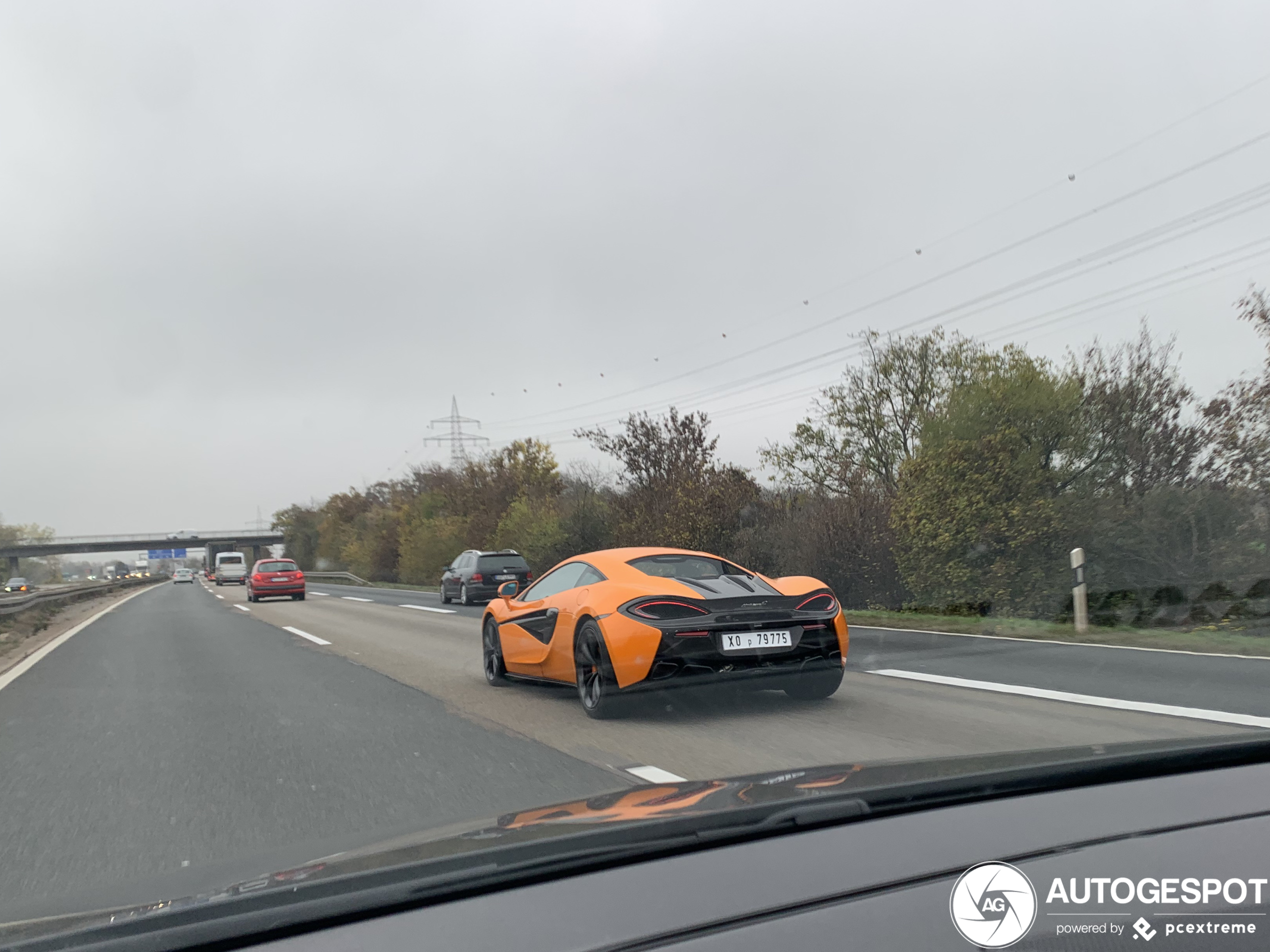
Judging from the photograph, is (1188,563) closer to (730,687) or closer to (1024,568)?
(1024,568)

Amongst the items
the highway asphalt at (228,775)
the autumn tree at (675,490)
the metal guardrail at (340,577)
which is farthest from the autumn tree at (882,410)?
the metal guardrail at (340,577)

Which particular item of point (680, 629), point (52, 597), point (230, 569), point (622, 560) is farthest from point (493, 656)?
point (230, 569)

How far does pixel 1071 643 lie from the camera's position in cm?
1176

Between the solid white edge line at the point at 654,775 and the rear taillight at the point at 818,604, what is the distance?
81.5 inches

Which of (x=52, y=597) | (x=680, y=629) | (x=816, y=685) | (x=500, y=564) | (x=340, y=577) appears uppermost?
(x=500, y=564)

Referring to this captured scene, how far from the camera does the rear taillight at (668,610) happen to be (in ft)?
22.4

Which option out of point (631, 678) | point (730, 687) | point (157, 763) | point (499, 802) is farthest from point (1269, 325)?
point (157, 763)

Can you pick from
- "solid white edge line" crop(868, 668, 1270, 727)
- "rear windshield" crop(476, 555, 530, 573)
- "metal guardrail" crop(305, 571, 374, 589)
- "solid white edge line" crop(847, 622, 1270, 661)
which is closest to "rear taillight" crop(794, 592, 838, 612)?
"solid white edge line" crop(868, 668, 1270, 727)

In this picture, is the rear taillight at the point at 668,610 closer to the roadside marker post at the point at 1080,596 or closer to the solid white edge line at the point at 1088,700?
the solid white edge line at the point at 1088,700

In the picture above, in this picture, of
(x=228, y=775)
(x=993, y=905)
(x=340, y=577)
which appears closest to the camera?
(x=993, y=905)

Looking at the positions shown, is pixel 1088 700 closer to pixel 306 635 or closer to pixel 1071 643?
pixel 1071 643

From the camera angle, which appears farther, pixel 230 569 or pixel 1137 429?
pixel 230 569

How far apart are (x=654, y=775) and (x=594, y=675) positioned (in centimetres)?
197

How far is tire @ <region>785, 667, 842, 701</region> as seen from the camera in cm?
753
